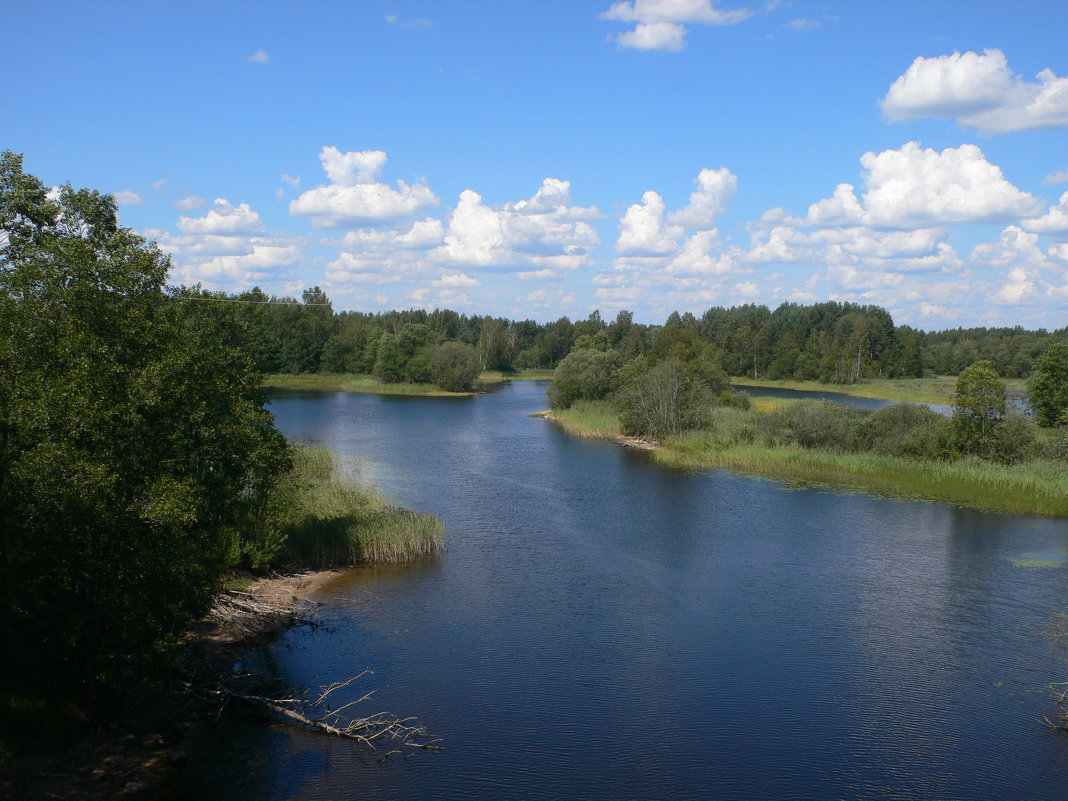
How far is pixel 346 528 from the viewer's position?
25203 millimetres

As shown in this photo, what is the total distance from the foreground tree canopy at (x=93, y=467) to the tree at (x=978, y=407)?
3628 centimetres

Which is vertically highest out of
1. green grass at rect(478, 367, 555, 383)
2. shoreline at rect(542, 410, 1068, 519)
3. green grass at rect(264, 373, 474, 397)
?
green grass at rect(478, 367, 555, 383)

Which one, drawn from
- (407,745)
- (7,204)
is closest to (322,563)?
(407,745)

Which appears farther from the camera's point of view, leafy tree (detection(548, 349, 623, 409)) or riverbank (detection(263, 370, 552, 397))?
riverbank (detection(263, 370, 552, 397))

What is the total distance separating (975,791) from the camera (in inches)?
529

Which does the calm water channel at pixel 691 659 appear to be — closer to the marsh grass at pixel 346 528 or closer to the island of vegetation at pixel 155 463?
the marsh grass at pixel 346 528

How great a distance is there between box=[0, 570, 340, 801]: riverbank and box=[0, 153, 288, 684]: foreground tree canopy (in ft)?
3.45

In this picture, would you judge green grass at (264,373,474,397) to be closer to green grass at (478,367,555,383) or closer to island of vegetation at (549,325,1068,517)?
green grass at (478,367,555,383)

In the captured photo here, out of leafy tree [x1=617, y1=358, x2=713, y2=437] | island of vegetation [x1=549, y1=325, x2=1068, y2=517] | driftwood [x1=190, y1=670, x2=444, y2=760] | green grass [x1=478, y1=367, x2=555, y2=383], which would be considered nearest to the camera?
driftwood [x1=190, y1=670, x2=444, y2=760]

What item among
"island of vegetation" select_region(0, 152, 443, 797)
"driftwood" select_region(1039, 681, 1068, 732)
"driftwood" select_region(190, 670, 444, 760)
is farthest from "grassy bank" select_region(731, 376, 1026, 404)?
"island of vegetation" select_region(0, 152, 443, 797)

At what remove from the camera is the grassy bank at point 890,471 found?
34062 millimetres

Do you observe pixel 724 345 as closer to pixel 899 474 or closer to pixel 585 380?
pixel 585 380

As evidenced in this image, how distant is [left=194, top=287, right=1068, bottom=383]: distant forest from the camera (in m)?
101

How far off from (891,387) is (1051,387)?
44347mm
